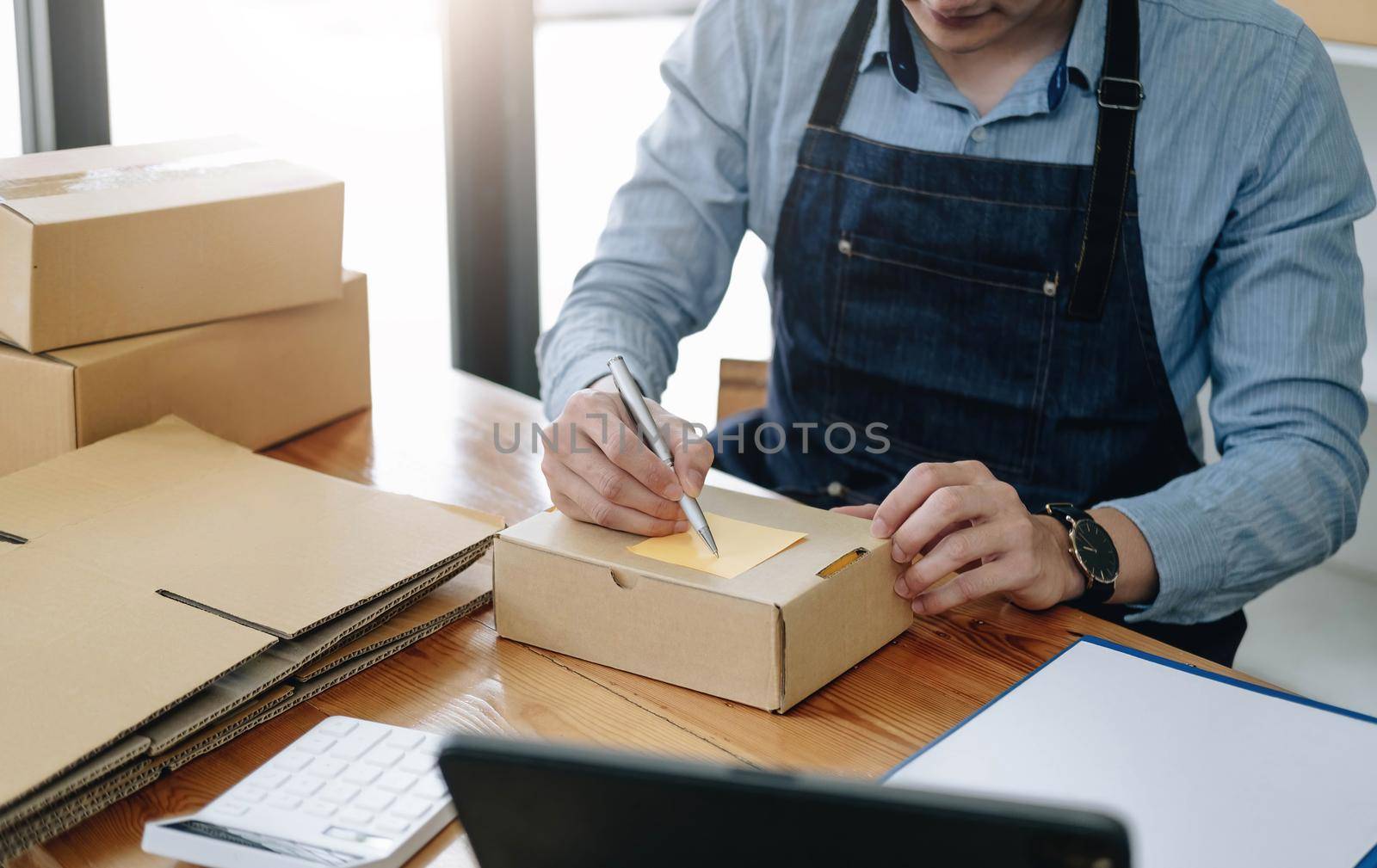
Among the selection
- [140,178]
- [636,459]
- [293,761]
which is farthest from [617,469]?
[140,178]

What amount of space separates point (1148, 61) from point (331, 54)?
154cm

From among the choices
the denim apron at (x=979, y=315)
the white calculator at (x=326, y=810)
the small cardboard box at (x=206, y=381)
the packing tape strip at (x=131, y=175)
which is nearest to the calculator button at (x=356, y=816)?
the white calculator at (x=326, y=810)

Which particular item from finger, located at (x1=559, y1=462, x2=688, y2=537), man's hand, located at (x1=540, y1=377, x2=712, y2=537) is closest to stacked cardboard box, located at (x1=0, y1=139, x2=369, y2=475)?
man's hand, located at (x1=540, y1=377, x2=712, y2=537)

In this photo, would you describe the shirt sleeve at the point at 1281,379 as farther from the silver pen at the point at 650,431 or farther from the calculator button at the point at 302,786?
the calculator button at the point at 302,786

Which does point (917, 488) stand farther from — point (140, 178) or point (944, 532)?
point (140, 178)

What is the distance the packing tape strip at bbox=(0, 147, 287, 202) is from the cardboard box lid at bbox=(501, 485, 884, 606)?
60 centimetres

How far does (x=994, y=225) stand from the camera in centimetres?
130

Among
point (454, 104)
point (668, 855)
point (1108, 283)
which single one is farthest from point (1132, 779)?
point (454, 104)

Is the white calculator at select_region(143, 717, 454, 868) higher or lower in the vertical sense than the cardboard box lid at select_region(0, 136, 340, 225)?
lower

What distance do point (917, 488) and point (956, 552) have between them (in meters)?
0.06

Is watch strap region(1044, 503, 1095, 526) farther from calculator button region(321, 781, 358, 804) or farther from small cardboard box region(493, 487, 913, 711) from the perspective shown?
calculator button region(321, 781, 358, 804)

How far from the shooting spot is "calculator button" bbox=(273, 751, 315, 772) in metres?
0.73

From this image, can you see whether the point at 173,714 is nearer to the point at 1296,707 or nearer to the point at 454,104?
the point at 1296,707

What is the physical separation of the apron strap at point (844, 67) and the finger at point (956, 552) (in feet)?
1.99
